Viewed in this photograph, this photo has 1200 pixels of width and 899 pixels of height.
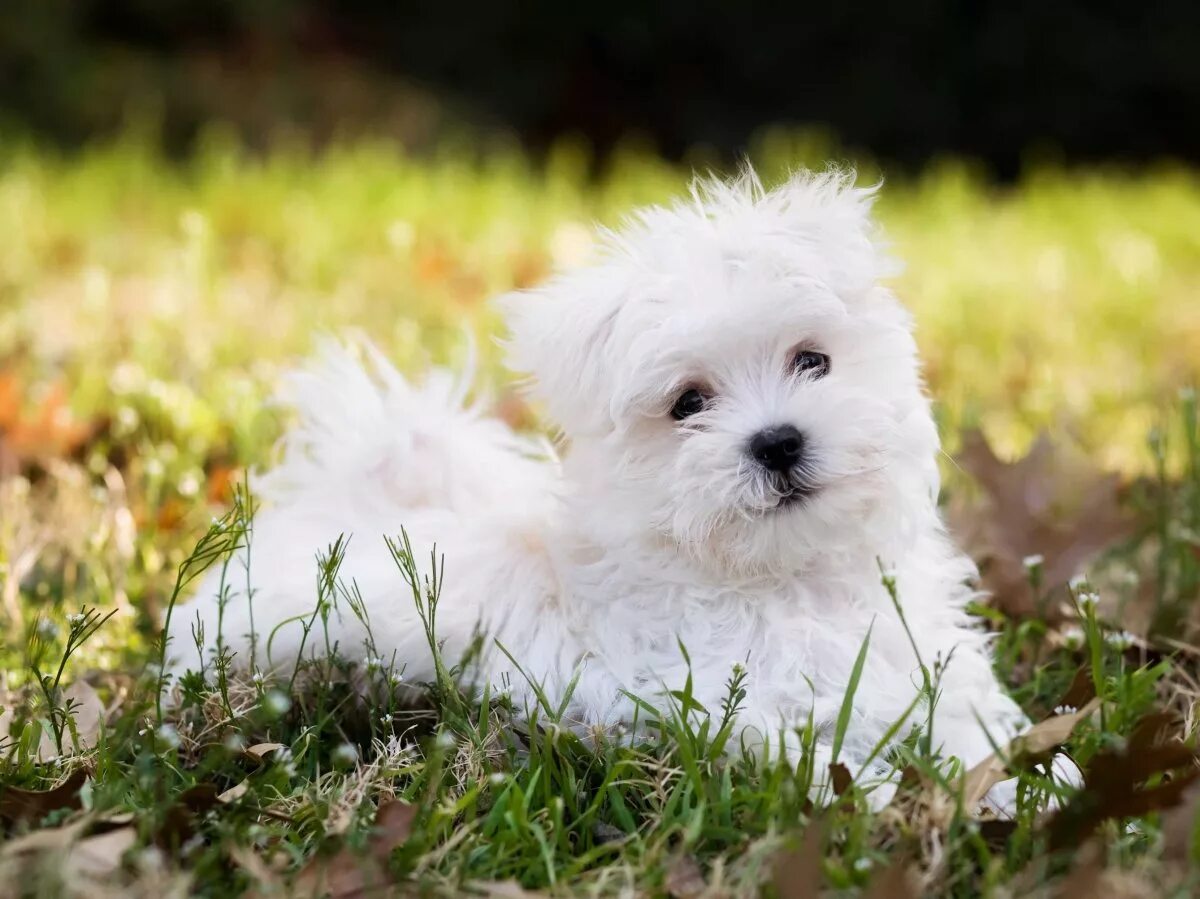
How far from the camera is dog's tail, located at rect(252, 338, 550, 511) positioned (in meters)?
2.81

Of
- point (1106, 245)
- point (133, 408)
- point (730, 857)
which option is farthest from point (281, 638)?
point (1106, 245)

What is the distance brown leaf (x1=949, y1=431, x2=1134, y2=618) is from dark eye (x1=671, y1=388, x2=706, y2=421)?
1.14 metres

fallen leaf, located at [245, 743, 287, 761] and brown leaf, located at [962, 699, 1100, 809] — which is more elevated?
brown leaf, located at [962, 699, 1100, 809]

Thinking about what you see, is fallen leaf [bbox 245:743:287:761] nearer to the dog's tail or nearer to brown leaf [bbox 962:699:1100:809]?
the dog's tail

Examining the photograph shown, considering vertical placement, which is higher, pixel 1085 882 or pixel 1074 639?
pixel 1074 639

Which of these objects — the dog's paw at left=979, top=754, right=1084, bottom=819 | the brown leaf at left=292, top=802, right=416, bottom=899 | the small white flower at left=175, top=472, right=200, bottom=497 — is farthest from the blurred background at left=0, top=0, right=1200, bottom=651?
the brown leaf at left=292, top=802, right=416, bottom=899

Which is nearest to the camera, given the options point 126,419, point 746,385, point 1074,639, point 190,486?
point 746,385

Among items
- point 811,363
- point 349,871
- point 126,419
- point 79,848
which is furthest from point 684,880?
point 126,419

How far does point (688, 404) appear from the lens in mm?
2477

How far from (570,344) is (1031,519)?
1489 mm

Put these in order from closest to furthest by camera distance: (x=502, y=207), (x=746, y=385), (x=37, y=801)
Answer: (x=37, y=801) → (x=746, y=385) → (x=502, y=207)

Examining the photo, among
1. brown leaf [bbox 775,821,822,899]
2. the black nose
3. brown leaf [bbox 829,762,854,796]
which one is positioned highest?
the black nose

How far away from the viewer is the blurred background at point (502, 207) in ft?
12.1

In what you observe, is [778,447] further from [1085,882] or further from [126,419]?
[126,419]
